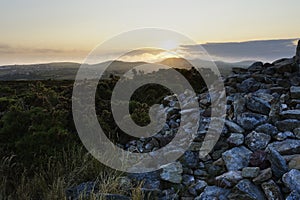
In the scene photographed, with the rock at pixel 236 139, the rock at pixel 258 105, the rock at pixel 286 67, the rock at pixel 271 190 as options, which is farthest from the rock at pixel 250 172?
the rock at pixel 286 67

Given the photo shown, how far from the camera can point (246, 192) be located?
14.7ft

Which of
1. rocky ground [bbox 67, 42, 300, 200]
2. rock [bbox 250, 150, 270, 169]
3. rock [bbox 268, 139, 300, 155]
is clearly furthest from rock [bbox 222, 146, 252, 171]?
rock [bbox 268, 139, 300, 155]

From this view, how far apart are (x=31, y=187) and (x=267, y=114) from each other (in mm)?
4459

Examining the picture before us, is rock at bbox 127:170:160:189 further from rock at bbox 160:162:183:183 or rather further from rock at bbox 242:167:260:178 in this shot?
rock at bbox 242:167:260:178

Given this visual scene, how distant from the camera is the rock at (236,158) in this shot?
5.31 metres

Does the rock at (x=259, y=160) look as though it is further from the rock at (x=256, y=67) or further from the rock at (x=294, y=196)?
the rock at (x=256, y=67)

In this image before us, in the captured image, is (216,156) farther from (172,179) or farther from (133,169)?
(133,169)

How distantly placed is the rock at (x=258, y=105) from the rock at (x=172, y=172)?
6.66ft

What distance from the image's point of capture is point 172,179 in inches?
210

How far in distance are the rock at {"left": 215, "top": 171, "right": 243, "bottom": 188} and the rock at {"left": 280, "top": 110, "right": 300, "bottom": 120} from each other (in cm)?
177

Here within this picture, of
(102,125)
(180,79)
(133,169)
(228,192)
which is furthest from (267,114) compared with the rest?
(180,79)

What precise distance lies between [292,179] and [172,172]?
A: 6.07 feet

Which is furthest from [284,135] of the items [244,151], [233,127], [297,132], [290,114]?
[233,127]

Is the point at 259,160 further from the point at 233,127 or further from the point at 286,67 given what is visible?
the point at 286,67
